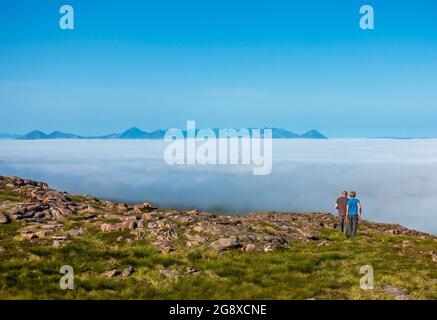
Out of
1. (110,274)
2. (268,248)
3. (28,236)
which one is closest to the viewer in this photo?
(110,274)

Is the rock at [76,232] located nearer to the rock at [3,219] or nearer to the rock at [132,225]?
the rock at [132,225]

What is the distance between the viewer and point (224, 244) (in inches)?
992

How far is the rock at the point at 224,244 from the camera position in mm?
24766

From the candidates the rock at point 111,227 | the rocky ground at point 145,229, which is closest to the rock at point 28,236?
the rocky ground at point 145,229

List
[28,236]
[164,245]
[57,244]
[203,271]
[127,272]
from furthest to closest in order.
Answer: [28,236]
[164,245]
[57,244]
[203,271]
[127,272]

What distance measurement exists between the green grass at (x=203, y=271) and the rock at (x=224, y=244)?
103 centimetres

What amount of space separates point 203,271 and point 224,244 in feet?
17.1

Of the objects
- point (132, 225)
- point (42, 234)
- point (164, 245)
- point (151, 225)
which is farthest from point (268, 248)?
point (42, 234)

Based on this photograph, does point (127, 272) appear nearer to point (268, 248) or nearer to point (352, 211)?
point (268, 248)

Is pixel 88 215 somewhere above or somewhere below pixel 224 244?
above

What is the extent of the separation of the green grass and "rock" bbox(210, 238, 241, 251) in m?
1.03

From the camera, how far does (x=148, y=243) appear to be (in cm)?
2533

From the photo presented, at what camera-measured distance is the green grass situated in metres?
16.9
